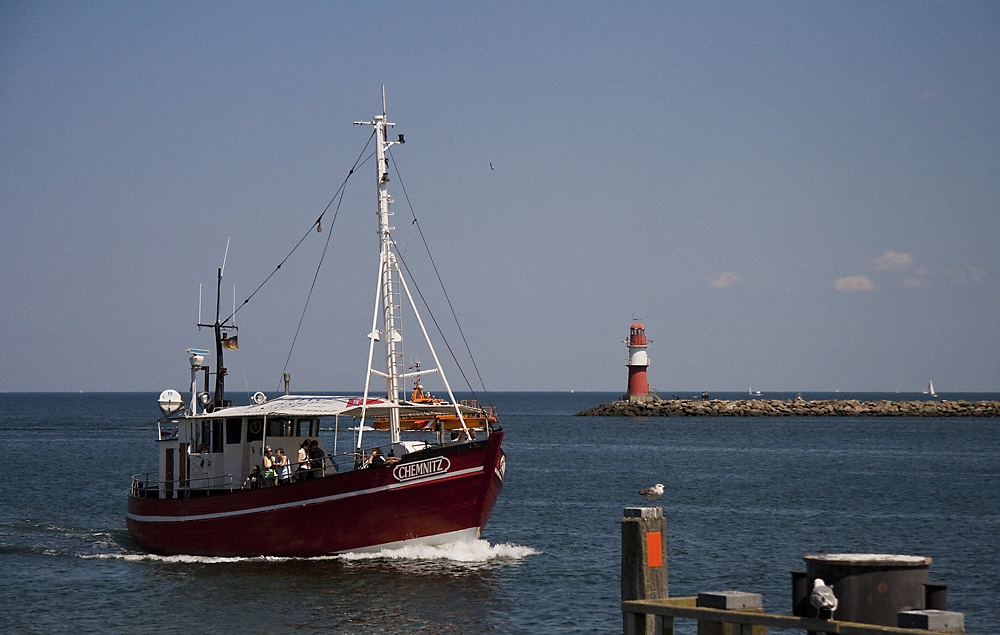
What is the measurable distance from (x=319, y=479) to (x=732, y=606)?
14.4m

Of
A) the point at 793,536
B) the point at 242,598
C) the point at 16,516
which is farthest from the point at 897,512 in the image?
the point at 16,516

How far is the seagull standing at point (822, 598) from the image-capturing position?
10469 millimetres

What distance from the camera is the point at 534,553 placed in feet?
92.2

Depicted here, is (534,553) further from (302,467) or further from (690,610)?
(690,610)

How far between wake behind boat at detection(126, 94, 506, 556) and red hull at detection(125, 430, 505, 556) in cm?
2

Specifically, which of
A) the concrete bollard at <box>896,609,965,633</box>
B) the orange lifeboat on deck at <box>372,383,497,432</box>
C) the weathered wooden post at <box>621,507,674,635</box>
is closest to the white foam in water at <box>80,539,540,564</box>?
the orange lifeboat on deck at <box>372,383,497,432</box>

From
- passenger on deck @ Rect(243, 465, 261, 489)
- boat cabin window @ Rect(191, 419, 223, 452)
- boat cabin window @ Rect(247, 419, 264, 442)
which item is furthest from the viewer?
boat cabin window @ Rect(191, 419, 223, 452)

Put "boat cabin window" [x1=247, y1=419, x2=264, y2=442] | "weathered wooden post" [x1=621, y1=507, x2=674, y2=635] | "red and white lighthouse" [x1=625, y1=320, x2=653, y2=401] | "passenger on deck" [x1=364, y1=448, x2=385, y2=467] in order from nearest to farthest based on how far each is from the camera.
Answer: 1. "weathered wooden post" [x1=621, y1=507, x2=674, y2=635]
2. "passenger on deck" [x1=364, y1=448, x2=385, y2=467]
3. "boat cabin window" [x1=247, y1=419, x2=264, y2=442]
4. "red and white lighthouse" [x1=625, y1=320, x2=653, y2=401]

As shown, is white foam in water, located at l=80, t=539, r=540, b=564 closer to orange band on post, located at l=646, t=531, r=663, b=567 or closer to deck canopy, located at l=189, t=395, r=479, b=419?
deck canopy, located at l=189, t=395, r=479, b=419

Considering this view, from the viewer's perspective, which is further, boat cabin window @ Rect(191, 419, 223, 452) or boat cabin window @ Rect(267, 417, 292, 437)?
boat cabin window @ Rect(191, 419, 223, 452)

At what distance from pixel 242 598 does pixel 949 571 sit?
15.8 m

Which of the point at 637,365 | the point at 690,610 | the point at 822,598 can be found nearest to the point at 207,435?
the point at 690,610

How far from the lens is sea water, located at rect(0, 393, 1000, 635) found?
21297mm

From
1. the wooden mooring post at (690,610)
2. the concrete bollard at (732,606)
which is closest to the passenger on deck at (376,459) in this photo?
the wooden mooring post at (690,610)
